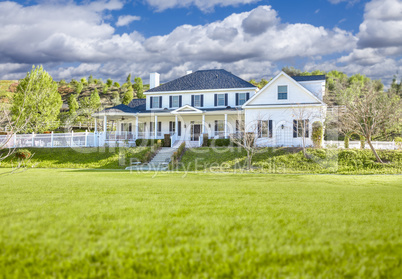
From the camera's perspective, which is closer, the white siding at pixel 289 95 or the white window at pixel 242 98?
the white siding at pixel 289 95

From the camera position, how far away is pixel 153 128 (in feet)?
104

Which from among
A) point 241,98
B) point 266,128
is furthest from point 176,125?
point 266,128

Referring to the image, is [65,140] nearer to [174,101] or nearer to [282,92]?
[174,101]

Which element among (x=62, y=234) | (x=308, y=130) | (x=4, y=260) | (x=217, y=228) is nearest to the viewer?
(x=4, y=260)

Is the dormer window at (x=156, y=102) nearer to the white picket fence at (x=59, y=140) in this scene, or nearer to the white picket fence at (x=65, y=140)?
the white picket fence at (x=65, y=140)

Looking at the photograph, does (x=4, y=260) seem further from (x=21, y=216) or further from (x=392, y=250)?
(x=392, y=250)

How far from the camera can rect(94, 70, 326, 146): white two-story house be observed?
24531mm

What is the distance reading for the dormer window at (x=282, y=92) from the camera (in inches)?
989

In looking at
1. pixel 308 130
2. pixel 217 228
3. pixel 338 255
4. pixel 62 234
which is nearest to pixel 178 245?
pixel 217 228

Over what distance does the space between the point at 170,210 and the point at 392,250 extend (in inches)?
140

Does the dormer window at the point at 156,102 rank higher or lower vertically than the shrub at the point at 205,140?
higher

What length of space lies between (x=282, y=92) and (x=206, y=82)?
366 inches

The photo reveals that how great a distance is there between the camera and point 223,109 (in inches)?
1123

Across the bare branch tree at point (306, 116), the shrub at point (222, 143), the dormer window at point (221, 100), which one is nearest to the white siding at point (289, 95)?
the bare branch tree at point (306, 116)
